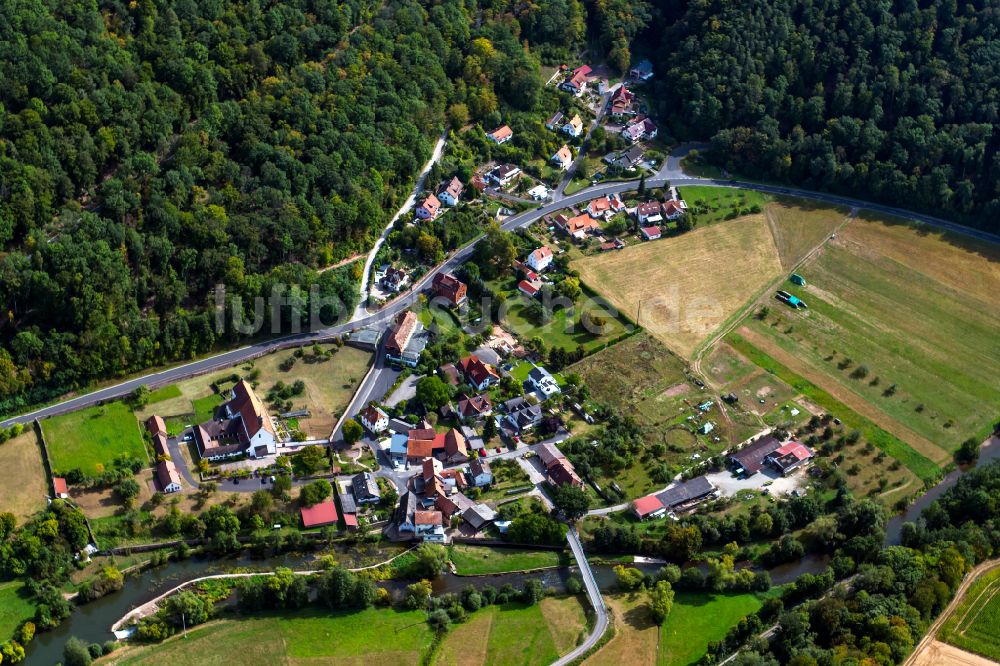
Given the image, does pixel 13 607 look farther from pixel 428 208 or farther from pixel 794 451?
pixel 794 451

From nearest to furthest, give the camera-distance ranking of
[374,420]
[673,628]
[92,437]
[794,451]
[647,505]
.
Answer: [673,628]
[647,505]
[92,437]
[794,451]
[374,420]

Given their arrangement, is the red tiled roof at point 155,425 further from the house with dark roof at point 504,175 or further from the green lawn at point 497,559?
the house with dark roof at point 504,175

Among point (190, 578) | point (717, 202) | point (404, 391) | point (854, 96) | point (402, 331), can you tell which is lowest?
point (190, 578)

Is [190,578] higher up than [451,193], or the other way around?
[451,193]

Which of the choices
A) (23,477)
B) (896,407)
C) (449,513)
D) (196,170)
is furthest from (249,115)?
(896,407)

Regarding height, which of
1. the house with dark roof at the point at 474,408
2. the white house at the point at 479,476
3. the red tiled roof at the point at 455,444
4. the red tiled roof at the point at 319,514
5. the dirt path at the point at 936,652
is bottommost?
the dirt path at the point at 936,652

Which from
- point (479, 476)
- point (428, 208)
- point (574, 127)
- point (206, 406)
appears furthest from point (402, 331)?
point (574, 127)

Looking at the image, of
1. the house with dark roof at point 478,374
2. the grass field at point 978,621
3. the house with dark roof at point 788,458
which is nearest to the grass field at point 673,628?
the grass field at point 978,621
